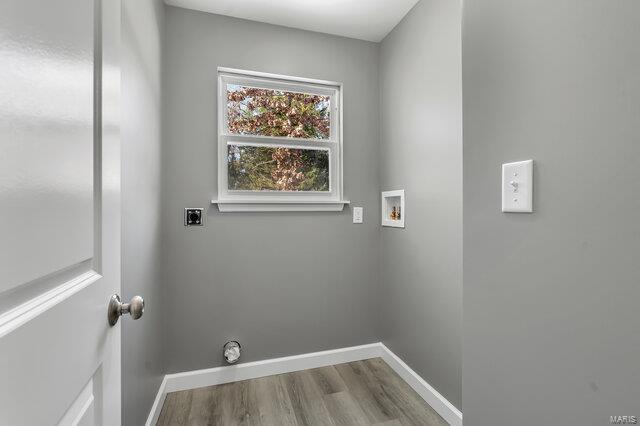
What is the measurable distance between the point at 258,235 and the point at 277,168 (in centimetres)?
50

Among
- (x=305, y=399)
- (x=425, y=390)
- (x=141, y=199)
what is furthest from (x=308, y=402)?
(x=141, y=199)

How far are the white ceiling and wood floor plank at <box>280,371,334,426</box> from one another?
2.41 m

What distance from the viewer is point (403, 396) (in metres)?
1.83

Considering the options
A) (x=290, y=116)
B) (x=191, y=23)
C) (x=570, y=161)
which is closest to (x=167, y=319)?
(x=290, y=116)

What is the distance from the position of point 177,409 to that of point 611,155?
7.09 ft

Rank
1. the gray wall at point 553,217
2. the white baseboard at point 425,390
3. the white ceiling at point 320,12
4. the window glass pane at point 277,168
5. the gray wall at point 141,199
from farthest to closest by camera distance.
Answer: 1. the window glass pane at point 277,168
2. the white ceiling at point 320,12
3. the white baseboard at point 425,390
4. the gray wall at point 141,199
5. the gray wall at point 553,217

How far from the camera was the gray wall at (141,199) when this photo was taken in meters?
1.18

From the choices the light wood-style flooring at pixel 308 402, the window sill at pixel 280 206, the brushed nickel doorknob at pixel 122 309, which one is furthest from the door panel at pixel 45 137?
the light wood-style flooring at pixel 308 402

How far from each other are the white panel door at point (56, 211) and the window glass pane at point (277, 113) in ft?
4.79

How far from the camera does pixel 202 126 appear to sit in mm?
1960

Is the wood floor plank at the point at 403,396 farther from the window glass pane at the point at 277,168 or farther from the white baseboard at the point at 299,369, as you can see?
the window glass pane at the point at 277,168

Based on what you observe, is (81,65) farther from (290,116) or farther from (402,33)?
(402,33)

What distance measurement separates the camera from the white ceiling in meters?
1.86

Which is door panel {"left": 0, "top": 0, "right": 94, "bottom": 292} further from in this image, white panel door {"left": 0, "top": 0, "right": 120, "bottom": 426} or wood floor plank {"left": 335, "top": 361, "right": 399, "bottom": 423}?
wood floor plank {"left": 335, "top": 361, "right": 399, "bottom": 423}
